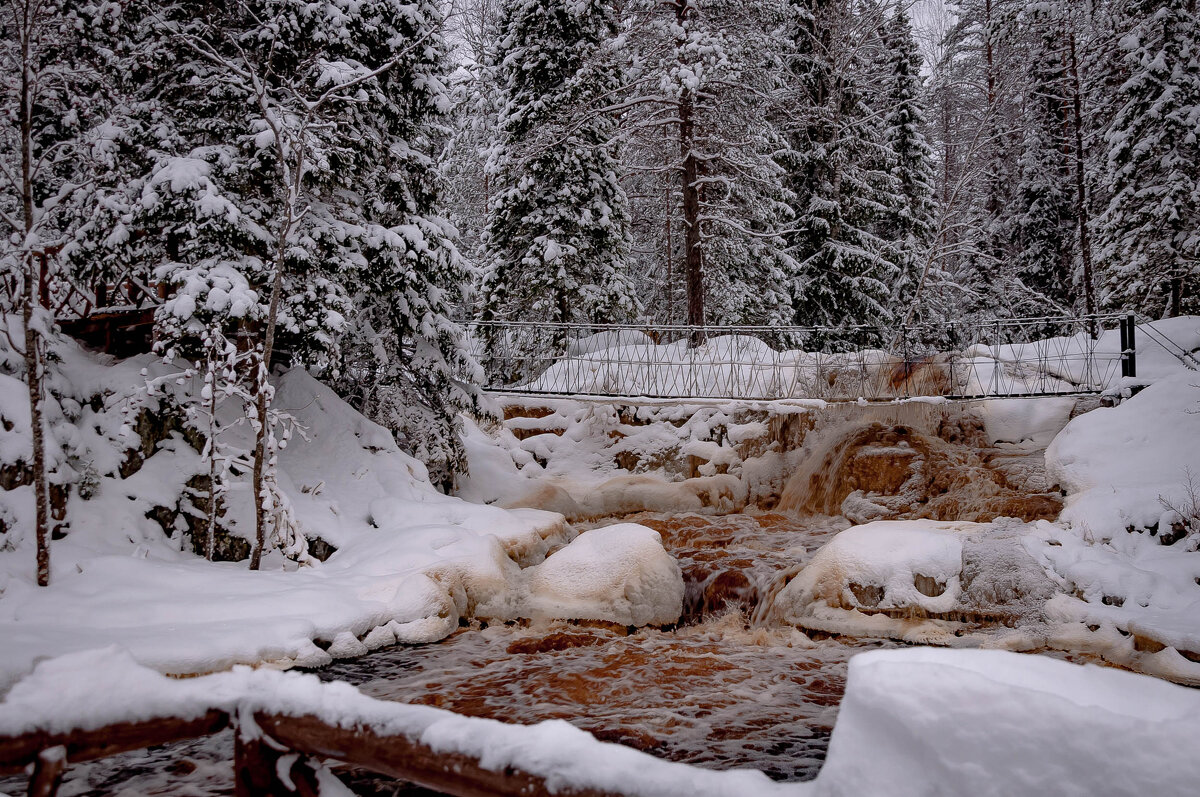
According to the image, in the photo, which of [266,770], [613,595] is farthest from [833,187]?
[266,770]

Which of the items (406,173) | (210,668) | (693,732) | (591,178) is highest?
(591,178)

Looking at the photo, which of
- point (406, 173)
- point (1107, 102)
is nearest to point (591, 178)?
point (406, 173)

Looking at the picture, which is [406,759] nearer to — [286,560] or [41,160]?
[286,560]

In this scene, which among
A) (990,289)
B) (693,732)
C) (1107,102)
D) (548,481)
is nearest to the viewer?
(693,732)

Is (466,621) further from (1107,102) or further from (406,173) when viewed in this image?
(1107,102)

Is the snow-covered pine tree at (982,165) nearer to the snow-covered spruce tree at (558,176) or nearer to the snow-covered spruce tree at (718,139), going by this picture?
the snow-covered spruce tree at (718,139)

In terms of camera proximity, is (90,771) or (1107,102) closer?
(90,771)

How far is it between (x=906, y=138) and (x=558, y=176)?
11.6m

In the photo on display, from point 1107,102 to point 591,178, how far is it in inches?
499

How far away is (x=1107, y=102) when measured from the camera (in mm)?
18000

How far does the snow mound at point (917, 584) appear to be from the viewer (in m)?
7.55

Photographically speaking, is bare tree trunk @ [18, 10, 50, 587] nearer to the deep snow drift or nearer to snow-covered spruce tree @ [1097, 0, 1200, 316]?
the deep snow drift

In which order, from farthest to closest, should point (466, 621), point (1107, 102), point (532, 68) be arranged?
point (1107, 102) → point (532, 68) → point (466, 621)

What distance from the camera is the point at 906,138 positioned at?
861 inches
